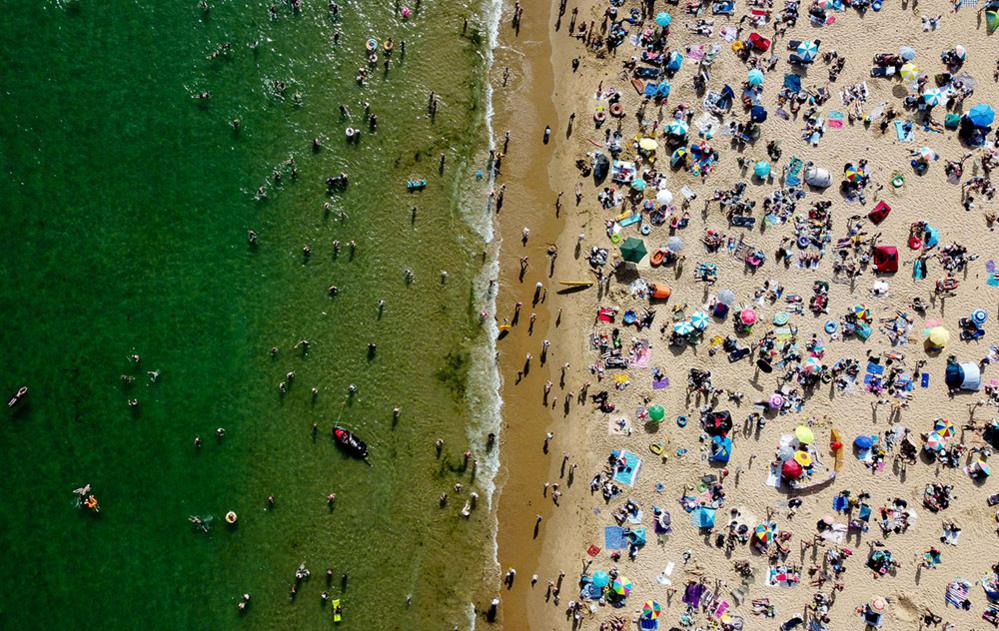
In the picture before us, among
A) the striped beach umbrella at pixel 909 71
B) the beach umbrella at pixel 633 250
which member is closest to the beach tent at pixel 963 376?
the striped beach umbrella at pixel 909 71

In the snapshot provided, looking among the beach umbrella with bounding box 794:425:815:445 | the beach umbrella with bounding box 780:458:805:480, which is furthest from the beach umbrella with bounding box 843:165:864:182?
the beach umbrella with bounding box 780:458:805:480

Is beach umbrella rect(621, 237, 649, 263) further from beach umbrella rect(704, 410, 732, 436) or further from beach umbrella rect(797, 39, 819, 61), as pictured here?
beach umbrella rect(797, 39, 819, 61)

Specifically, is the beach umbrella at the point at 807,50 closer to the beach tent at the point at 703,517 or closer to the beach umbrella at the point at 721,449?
the beach umbrella at the point at 721,449

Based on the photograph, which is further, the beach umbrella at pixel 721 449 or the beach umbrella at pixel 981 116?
the beach umbrella at pixel 981 116

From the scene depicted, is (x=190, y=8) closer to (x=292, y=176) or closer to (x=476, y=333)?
(x=292, y=176)

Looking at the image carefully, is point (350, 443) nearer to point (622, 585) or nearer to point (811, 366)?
point (622, 585)
